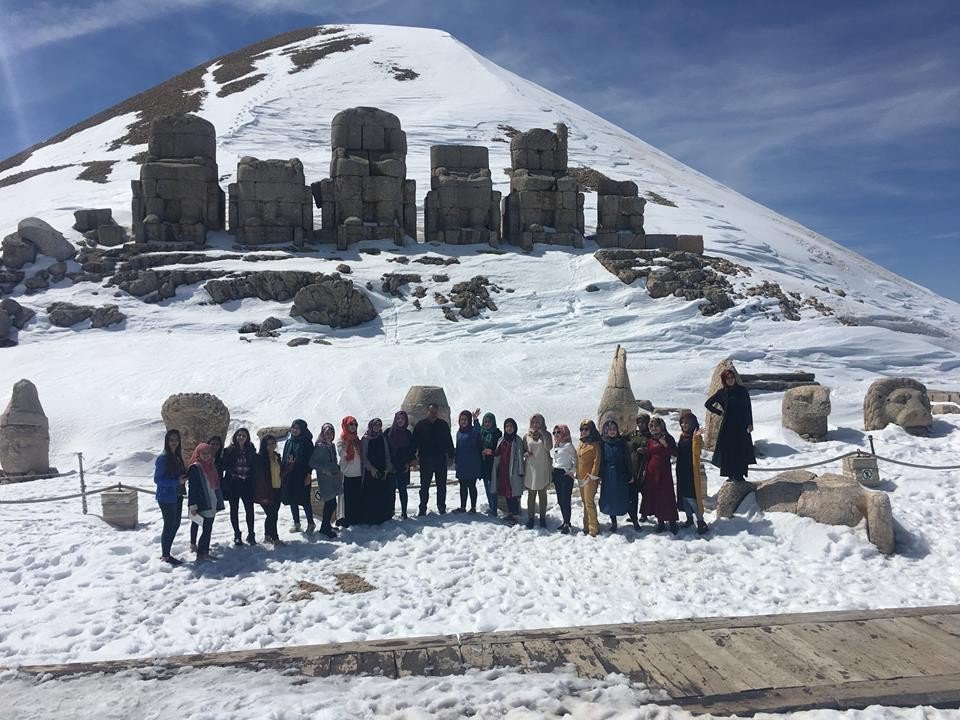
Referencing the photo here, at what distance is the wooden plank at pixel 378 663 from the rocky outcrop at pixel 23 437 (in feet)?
29.1

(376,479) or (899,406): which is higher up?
(899,406)

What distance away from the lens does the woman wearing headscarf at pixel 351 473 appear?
9273 mm

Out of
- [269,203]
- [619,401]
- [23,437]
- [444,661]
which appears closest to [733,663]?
[444,661]

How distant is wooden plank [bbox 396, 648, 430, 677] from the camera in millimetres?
5254

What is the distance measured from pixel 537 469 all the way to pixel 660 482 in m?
1.43

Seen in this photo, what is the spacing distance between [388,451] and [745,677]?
17.2 ft

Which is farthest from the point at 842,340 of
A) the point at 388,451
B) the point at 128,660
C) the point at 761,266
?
the point at 128,660

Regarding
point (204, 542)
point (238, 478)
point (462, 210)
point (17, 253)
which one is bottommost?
point (204, 542)

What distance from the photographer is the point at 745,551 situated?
7988 millimetres

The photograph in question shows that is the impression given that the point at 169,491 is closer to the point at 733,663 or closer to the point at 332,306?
the point at 733,663

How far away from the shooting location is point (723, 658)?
537cm

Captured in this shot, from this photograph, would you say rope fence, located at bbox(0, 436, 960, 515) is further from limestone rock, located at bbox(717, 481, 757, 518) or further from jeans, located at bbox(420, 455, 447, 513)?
limestone rock, located at bbox(717, 481, 757, 518)

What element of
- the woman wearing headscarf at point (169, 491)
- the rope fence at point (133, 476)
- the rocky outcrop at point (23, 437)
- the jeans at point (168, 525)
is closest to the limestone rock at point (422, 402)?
the rope fence at point (133, 476)

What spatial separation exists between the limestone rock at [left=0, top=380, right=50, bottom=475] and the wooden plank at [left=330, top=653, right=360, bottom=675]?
28.9 ft
